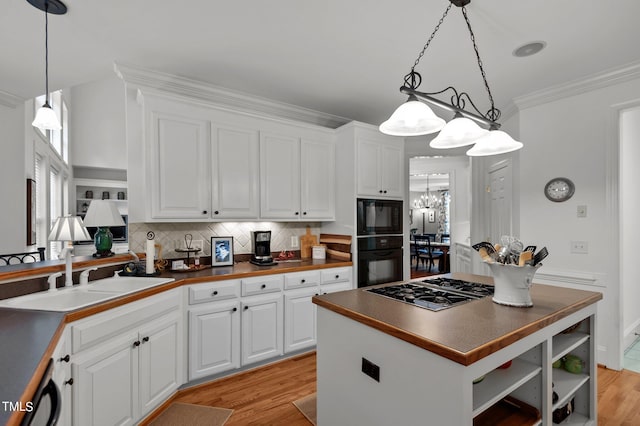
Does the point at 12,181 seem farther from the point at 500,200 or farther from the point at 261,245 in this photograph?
the point at 500,200

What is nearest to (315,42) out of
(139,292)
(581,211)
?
(139,292)

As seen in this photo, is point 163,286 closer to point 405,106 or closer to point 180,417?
point 180,417

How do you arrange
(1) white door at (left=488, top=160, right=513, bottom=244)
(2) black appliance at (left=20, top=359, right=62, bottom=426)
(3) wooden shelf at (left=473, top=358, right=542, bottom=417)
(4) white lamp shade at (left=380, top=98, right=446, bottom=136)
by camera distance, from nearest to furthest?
(2) black appliance at (left=20, top=359, right=62, bottom=426)
(3) wooden shelf at (left=473, top=358, right=542, bottom=417)
(4) white lamp shade at (left=380, top=98, right=446, bottom=136)
(1) white door at (left=488, top=160, right=513, bottom=244)

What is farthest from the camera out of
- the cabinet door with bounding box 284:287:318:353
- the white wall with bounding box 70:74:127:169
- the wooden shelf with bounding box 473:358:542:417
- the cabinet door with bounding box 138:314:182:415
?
the white wall with bounding box 70:74:127:169

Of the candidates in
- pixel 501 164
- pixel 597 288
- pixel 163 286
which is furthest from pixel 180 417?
pixel 501 164

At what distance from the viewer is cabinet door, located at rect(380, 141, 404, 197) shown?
12.1 ft

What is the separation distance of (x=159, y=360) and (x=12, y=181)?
2.70 meters

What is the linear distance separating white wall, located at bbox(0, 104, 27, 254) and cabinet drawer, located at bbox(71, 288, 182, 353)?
2.33 meters

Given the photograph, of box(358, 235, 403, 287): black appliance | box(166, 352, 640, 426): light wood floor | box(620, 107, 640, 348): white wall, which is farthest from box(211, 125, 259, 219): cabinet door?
box(620, 107, 640, 348): white wall

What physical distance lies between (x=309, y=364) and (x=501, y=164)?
3.21 m

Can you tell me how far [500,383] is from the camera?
147cm

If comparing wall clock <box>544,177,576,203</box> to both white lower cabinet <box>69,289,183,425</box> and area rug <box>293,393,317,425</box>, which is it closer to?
area rug <box>293,393,317,425</box>

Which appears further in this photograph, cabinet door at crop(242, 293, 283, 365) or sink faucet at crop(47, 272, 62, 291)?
cabinet door at crop(242, 293, 283, 365)

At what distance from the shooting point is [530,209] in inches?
132
